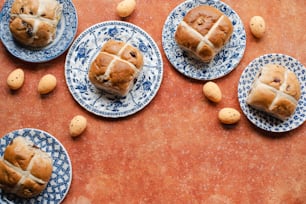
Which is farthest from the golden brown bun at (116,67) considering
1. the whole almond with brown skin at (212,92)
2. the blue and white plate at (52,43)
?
the whole almond with brown skin at (212,92)

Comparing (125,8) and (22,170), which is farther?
(125,8)

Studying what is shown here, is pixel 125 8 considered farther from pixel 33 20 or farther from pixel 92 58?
pixel 33 20

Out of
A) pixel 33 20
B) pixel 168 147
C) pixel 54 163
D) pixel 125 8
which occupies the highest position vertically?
pixel 125 8

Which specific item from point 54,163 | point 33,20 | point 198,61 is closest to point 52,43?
point 33,20

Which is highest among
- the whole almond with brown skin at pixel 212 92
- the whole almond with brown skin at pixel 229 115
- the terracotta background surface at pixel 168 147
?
the whole almond with brown skin at pixel 212 92

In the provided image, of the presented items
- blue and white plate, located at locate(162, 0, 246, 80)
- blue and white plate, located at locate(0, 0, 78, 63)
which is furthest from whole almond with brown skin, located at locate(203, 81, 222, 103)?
blue and white plate, located at locate(0, 0, 78, 63)

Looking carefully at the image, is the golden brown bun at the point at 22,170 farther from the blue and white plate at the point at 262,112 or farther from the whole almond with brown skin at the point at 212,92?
the blue and white plate at the point at 262,112
